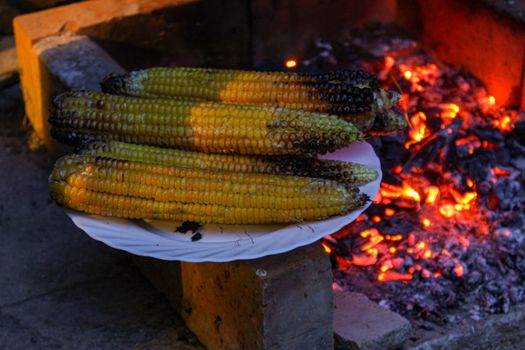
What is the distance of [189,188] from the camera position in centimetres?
307

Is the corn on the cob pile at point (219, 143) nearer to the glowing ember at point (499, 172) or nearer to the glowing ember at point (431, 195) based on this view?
the glowing ember at point (431, 195)

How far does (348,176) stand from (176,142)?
68cm

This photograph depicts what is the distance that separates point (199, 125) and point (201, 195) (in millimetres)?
325

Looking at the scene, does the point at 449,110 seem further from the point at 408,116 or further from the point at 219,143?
the point at 219,143

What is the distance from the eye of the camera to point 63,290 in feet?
13.4

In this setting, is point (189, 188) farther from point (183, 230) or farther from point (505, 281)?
point (505, 281)

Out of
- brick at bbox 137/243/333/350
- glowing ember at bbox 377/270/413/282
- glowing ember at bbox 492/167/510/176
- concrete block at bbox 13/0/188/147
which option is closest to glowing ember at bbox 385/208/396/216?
glowing ember at bbox 377/270/413/282

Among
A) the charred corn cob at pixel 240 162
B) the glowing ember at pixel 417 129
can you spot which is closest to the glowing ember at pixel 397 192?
the glowing ember at pixel 417 129

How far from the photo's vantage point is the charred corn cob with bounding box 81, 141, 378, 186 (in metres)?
3.22

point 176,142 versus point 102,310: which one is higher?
point 176,142

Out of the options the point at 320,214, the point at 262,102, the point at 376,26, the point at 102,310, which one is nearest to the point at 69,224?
the point at 102,310

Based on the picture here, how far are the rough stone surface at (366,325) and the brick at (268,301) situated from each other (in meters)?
0.12

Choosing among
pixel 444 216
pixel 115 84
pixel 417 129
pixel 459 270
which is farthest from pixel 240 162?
pixel 417 129

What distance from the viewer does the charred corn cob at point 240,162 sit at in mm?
3223
